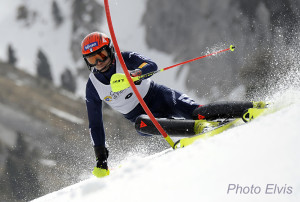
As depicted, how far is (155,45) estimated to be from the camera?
185 feet

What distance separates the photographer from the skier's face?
508 cm

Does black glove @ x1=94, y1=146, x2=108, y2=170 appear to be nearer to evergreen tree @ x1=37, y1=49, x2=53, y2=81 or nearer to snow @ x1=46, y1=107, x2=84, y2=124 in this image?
snow @ x1=46, y1=107, x2=84, y2=124

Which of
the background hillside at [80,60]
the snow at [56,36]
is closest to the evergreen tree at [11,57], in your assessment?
the background hillside at [80,60]

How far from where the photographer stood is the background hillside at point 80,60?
1888 centimetres

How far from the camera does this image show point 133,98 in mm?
5547

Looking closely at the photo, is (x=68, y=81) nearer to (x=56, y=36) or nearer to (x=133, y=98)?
(x=56, y=36)

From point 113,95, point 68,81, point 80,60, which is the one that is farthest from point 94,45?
point 80,60

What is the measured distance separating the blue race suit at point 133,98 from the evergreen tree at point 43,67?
53.9m

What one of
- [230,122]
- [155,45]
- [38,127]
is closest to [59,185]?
[230,122]

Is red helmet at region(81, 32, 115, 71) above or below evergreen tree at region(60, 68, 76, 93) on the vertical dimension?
above

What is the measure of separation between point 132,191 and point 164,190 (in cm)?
23

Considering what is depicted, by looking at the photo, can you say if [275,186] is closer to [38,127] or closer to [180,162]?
[180,162]

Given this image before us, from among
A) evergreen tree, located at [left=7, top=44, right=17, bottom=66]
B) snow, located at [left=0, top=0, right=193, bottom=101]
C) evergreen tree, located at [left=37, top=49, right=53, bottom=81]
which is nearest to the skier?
snow, located at [left=0, top=0, right=193, bottom=101]

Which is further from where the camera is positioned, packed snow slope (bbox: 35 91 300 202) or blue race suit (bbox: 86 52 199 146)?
blue race suit (bbox: 86 52 199 146)
